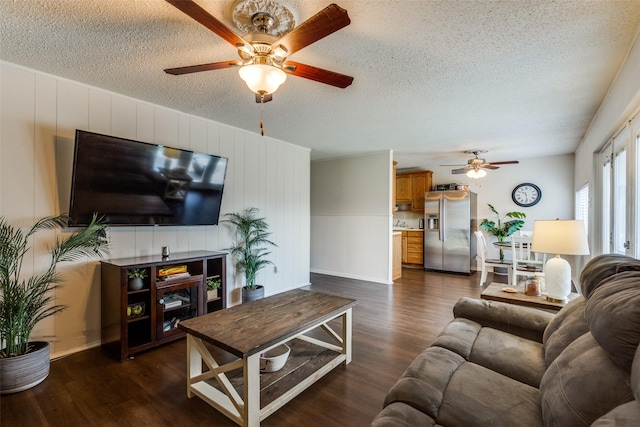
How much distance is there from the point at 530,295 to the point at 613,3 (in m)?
2.02

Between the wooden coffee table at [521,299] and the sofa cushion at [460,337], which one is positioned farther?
the wooden coffee table at [521,299]

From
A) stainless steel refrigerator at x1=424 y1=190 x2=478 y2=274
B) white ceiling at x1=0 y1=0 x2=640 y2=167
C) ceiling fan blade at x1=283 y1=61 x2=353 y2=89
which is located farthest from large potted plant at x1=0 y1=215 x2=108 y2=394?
stainless steel refrigerator at x1=424 y1=190 x2=478 y2=274

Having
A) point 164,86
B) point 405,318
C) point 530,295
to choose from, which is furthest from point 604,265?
point 164,86

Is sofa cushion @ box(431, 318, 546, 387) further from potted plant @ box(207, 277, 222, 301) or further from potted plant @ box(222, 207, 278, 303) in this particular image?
potted plant @ box(222, 207, 278, 303)

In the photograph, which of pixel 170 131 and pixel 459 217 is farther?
pixel 459 217

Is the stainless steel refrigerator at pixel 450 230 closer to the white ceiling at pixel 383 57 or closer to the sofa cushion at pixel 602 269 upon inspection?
the white ceiling at pixel 383 57

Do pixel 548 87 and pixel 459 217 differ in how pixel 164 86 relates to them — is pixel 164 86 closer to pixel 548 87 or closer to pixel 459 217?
pixel 548 87

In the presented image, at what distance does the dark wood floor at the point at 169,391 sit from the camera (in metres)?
1.86

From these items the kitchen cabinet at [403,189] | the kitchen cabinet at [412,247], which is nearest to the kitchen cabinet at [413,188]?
the kitchen cabinet at [403,189]

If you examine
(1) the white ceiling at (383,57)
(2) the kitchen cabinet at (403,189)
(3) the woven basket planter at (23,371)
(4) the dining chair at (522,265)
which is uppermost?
(1) the white ceiling at (383,57)

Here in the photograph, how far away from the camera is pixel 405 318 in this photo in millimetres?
3633

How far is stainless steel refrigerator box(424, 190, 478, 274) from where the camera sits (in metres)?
6.23

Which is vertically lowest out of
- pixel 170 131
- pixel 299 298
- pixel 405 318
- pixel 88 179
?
pixel 405 318

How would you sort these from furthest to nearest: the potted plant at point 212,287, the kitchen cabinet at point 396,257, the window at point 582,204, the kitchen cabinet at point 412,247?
the kitchen cabinet at point 412,247 < the kitchen cabinet at point 396,257 < the window at point 582,204 < the potted plant at point 212,287
